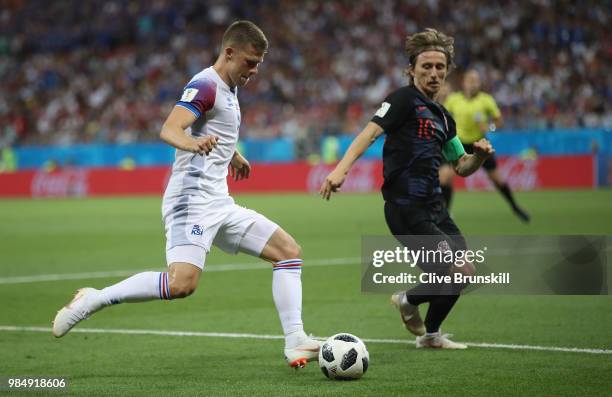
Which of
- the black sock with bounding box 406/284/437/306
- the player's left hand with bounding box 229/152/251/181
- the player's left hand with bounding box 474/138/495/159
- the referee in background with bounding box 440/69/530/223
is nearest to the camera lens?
Answer: the player's left hand with bounding box 474/138/495/159

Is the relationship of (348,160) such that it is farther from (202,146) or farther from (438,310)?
(438,310)

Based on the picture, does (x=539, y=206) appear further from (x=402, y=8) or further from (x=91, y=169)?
(x=91, y=169)

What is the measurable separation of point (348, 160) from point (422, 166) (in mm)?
774

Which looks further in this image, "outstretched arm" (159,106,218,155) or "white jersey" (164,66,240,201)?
"white jersey" (164,66,240,201)

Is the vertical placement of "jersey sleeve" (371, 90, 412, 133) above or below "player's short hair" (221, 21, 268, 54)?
below

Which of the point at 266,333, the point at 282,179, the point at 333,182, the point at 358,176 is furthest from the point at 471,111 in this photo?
the point at 282,179

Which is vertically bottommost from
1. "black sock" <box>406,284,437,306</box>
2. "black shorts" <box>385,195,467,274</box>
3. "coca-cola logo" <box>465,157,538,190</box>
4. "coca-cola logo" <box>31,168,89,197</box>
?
"black sock" <box>406,284,437,306</box>

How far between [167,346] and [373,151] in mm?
22618

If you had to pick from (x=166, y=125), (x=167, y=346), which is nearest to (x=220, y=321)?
(x=167, y=346)

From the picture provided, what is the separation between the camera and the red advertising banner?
87.7 feet

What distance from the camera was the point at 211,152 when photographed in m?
6.36

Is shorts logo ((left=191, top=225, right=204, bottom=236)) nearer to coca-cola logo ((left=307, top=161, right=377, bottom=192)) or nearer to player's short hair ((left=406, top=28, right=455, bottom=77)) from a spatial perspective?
player's short hair ((left=406, top=28, right=455, bottom=77))

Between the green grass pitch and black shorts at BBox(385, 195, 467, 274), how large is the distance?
73 centimetres

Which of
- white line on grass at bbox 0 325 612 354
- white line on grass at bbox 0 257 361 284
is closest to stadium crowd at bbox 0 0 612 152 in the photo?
white line on grass at bbox 0 257 361 284
